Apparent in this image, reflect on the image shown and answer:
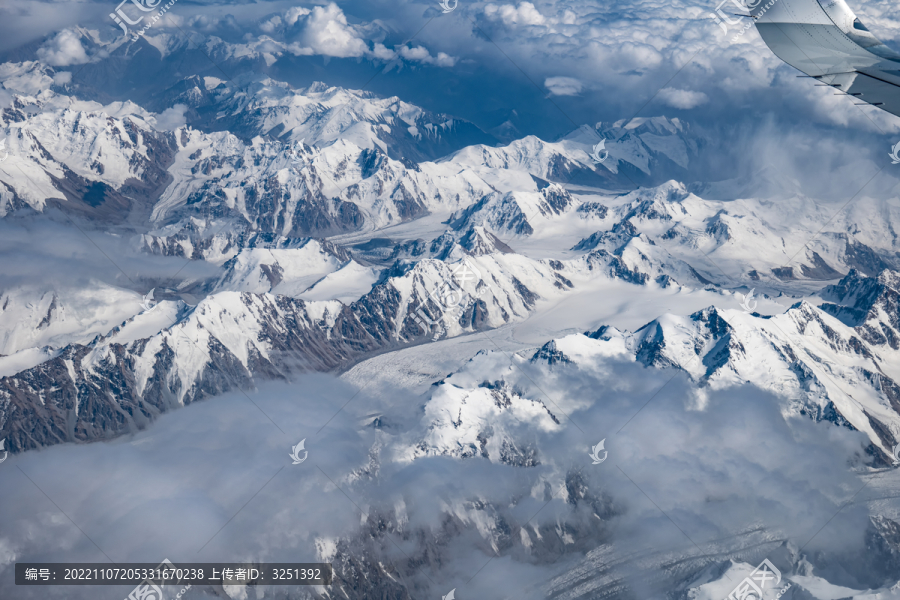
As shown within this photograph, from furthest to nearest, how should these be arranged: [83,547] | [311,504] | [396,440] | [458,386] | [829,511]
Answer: [458,386] → [396,440] → [829,511] → [311,504] → [83,547]

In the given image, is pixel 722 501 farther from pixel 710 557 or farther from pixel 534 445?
pixel 534 445

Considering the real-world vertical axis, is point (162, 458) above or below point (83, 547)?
below

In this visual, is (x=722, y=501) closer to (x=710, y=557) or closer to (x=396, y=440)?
(x=710, y=557)

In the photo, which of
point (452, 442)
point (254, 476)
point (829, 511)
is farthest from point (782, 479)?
point (254, 476)

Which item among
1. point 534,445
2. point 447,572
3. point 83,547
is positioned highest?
point 83,547

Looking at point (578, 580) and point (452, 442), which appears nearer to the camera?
point (578, 580)

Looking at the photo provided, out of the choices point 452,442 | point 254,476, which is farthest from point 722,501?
point 254,476

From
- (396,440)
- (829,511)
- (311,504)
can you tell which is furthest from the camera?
(396,440)
